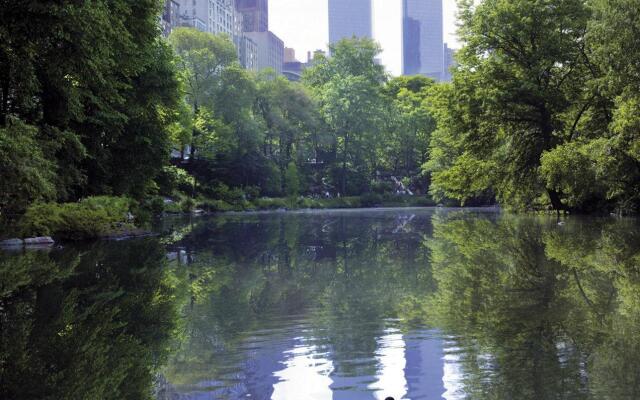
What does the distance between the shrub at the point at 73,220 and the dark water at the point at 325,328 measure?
5996mm

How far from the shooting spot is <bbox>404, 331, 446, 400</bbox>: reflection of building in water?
5152 mm

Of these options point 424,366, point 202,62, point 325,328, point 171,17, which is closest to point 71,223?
point 325,328

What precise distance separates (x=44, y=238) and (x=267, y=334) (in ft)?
49.4

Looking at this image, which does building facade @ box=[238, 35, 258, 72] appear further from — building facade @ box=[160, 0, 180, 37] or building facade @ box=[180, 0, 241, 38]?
building facade @ box=[160, 0, 180, 37]

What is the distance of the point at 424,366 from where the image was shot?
19.1 feet

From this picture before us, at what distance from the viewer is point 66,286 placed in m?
10.8

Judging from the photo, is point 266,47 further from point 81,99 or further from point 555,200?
point 81,99

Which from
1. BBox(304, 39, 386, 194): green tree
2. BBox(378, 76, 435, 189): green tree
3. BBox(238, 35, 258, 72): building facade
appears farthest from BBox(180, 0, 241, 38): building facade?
BBox(378, 76, 435, 189): green tree

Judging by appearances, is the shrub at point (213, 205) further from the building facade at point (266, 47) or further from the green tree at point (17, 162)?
the building facade at point (266, 47)

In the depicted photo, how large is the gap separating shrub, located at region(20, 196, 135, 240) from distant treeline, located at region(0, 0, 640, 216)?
53 centimetres

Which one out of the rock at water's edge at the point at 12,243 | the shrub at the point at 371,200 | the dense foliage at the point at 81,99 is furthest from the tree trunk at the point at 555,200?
the shrub at the point at 371,200

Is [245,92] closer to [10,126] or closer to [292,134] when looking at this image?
[292,134]

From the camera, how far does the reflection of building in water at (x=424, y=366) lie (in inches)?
203

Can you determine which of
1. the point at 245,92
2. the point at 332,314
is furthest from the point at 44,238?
the point at 245,92
